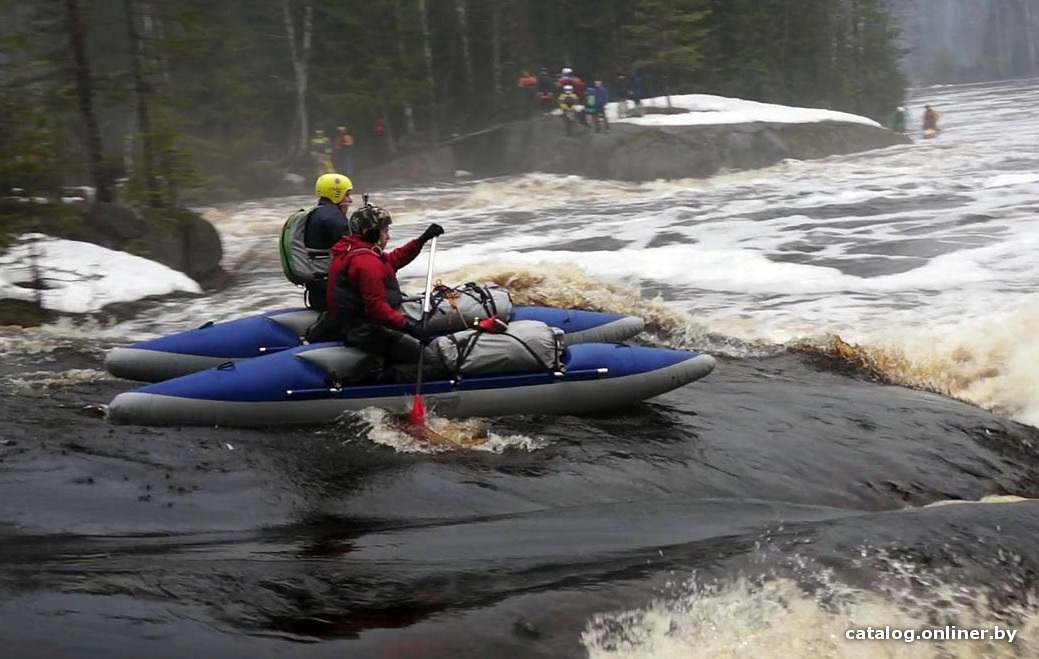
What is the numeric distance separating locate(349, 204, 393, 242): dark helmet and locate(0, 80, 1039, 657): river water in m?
1.25

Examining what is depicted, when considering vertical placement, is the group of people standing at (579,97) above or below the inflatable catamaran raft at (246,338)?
above

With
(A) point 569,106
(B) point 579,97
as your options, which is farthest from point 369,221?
(B) point 579,97

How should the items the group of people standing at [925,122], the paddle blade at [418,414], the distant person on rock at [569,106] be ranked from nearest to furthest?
the paddle blade at [418,414] → the distant person on rock at [569,106] → the group of people standing at [925,122]

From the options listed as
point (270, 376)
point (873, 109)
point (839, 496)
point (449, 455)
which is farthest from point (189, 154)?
point (873, 109)

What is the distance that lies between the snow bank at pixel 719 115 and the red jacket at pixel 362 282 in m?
23.0

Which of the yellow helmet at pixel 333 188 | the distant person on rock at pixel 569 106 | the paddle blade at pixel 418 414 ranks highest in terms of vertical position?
the distant person on rock at pixel 569 106

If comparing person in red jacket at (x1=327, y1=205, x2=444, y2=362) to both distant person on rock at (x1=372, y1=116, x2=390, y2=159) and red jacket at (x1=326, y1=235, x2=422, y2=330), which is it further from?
distant person on rock at (x1=372, y1=116, x2=390, y2=159)

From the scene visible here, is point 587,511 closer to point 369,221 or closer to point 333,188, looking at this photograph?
point 369,221

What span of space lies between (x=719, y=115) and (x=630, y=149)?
3243 millimetres

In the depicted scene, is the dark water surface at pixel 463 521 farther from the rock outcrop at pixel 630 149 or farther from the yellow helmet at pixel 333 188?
the rock outcrop at pixel 630 149

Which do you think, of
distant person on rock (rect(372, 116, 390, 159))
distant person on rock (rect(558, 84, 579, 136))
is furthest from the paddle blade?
distant person on rock (rect(372, 116, 390, 159))

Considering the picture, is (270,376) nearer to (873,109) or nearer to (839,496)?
(839,496)

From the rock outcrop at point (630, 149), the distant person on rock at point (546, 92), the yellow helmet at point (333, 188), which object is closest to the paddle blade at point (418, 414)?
the yellow helmet at point (333, 188)

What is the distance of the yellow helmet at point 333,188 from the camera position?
27.6 ft
